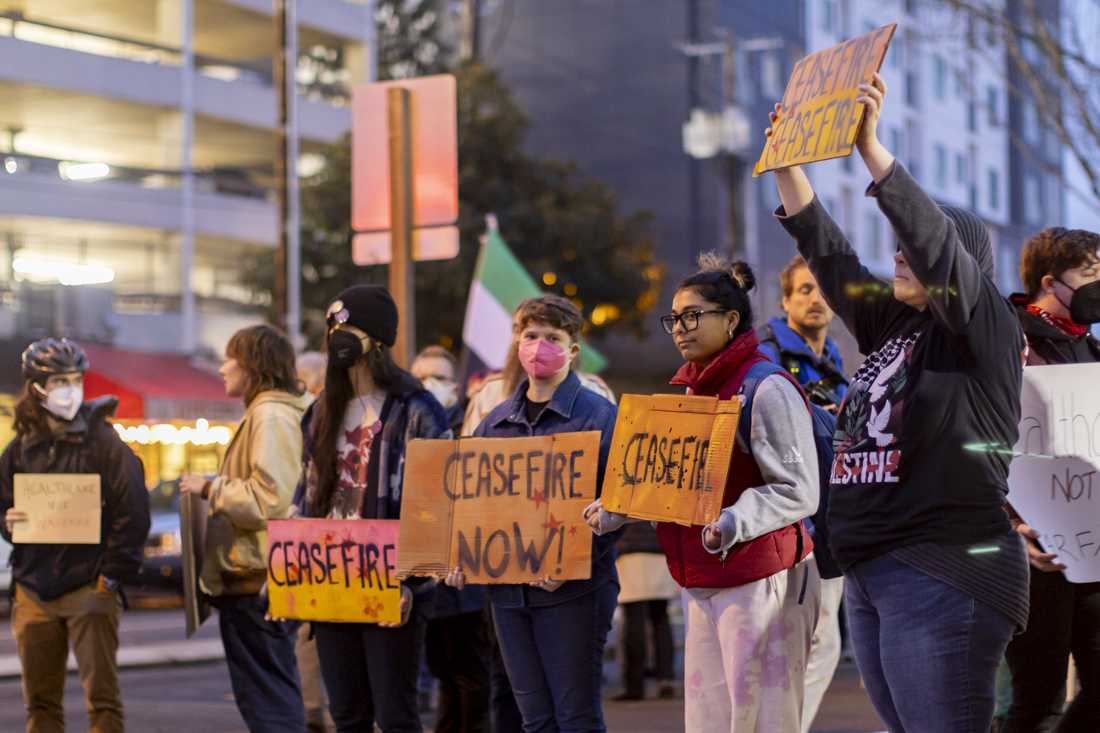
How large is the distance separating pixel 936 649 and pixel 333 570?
2.68 m

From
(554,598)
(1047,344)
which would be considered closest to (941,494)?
(1047,344)

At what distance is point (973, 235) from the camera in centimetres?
475

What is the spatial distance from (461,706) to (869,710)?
284cm

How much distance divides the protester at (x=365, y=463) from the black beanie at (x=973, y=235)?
2.46m

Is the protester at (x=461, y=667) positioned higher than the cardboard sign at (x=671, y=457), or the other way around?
the cardboard sign at (x=671, y=457)

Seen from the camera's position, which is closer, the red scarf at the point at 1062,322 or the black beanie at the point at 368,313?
the red scarf at the point at 1062,322

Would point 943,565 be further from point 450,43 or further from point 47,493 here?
point 450,43

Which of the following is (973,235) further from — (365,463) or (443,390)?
(443,390)

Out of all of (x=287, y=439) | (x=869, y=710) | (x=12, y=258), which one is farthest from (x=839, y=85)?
(x=12, y=258)

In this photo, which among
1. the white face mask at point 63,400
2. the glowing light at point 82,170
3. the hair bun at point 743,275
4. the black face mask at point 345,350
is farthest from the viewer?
the glowing light at point 82,170

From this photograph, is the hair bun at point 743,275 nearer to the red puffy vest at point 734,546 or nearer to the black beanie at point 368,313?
the red puffy vest at point 734,546

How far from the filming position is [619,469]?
5605 millimetres

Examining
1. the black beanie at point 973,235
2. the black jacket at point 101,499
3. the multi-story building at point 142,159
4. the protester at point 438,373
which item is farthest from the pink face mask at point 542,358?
the multi-story building at point 142,159

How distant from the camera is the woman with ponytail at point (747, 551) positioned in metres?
5.21
